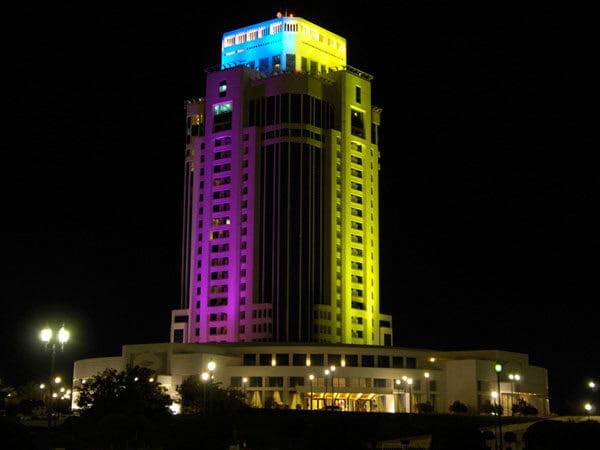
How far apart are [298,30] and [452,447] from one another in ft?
382

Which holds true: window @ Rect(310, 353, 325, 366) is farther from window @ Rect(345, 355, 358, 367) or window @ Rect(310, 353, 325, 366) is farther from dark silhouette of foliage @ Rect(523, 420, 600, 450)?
dark silhouette of foliage @ Rect(523, 420, 600, 450)

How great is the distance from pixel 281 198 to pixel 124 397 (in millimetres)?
68501

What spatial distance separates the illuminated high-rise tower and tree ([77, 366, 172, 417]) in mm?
52012

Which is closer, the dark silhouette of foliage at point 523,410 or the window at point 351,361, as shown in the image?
the dark silhouette of foliage at point 523,410

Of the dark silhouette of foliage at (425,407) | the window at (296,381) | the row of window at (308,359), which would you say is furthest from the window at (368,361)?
the dark silhouette of foliage at (425,407)

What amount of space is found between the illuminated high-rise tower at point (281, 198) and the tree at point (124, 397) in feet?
171

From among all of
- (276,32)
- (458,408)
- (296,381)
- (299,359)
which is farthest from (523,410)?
(276,32)

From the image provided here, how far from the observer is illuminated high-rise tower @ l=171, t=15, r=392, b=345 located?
143625 millimetres

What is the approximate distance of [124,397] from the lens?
8012 cm

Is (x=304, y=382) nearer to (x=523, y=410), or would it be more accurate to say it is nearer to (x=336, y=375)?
(x=336, y=375)

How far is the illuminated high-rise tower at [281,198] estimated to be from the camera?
14362 cm

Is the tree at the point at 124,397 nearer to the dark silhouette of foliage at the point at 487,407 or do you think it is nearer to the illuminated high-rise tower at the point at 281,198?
the dark silhouette of foliage at the point at 487,407

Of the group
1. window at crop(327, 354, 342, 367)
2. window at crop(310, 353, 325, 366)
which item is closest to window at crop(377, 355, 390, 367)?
window at crop(327, 354, 342, 367)

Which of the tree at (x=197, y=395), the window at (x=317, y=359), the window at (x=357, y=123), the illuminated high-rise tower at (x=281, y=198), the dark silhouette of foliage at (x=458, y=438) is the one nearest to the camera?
the dark silhouette of foliage at (x=458, y=438)
